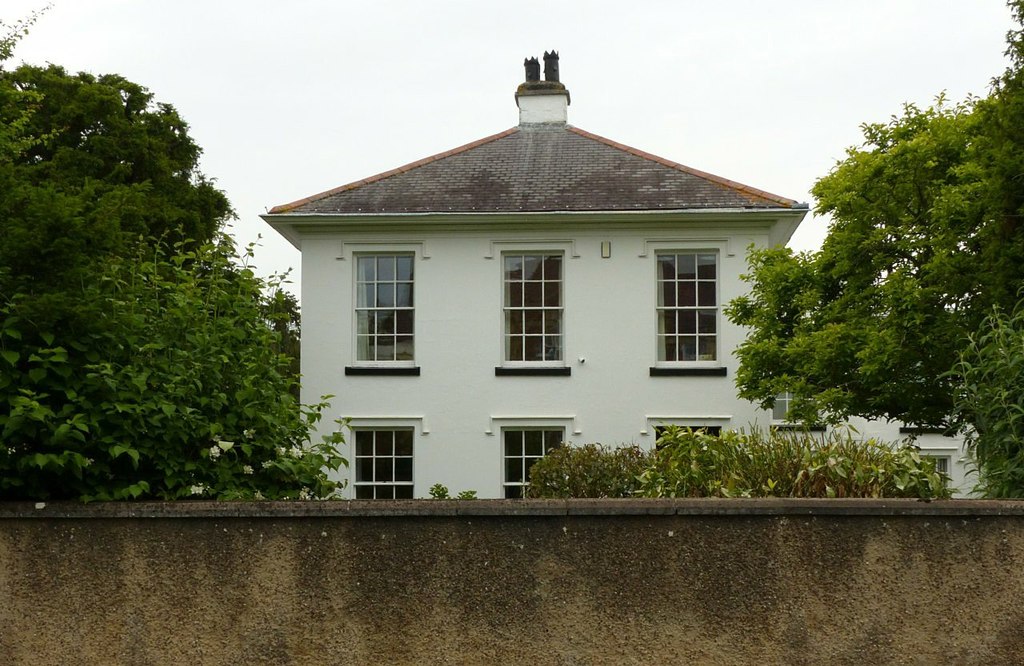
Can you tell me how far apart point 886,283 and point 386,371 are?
8.13 meters

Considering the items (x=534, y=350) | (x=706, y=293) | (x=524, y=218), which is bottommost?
(x=534, y=350)

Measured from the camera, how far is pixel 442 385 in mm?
17875

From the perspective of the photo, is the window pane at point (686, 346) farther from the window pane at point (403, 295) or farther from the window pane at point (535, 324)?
the window pane at point (403, 295)

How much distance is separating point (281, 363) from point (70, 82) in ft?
74.9

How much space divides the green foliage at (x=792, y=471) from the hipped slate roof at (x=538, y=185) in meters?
11.2

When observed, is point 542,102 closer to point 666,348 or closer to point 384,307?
point 384,307

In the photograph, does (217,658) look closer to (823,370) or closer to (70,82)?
(823,370)

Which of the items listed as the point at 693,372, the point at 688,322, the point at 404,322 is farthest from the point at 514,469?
the point at 688,322

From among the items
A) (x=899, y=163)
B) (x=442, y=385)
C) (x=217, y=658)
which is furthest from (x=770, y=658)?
(x=442, y=385)

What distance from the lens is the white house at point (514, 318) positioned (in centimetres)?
1762

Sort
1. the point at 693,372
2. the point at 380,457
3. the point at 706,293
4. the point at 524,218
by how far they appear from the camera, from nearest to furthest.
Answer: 1. the point at 693,372
2. the point at 524,218
3. the point at 380,457
4. the point at 706,293

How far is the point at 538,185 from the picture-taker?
18.6 meters

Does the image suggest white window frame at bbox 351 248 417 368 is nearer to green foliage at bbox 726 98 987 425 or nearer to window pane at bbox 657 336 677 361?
window pane at bbox 657 336 677 361

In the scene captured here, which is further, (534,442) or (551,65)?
(551,65)
